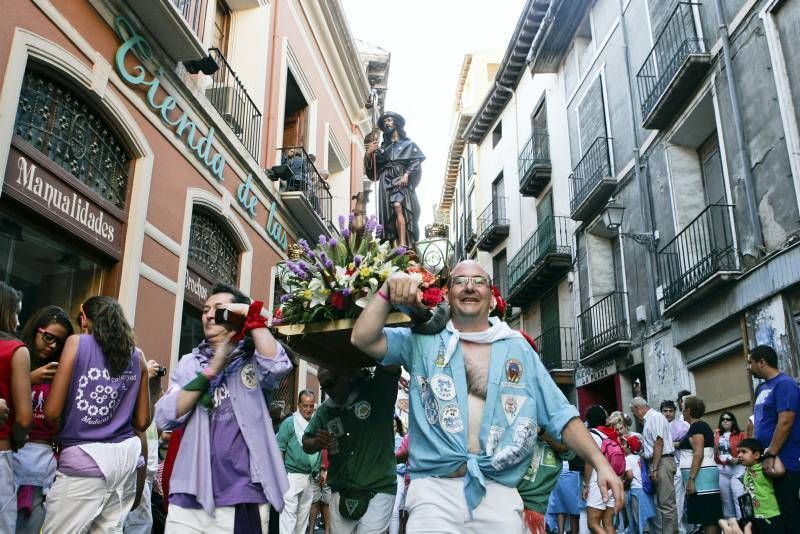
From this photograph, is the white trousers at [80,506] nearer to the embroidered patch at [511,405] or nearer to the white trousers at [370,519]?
the white trousers at [370,519]

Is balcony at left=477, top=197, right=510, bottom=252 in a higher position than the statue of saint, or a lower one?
higher

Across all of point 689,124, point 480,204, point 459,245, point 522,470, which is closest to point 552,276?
point 689,124

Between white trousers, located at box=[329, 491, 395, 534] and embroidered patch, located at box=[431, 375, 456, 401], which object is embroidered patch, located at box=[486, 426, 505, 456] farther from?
white trousers, located at box=[329, 491, 395, 534]

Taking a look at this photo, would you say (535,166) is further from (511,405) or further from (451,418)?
(451,418)

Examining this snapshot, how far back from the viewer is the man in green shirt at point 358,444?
4.59 metres

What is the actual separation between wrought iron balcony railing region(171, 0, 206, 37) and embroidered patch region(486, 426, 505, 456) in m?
7.97

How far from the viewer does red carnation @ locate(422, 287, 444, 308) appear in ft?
11.9

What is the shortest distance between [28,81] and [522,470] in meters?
6.14

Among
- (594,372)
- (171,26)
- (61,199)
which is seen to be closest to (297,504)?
(61,199)

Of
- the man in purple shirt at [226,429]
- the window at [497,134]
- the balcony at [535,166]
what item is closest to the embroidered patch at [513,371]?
the man in purple shirt at [226,429]

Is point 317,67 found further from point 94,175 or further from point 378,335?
point 378,335

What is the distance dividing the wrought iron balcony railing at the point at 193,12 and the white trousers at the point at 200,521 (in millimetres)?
7608

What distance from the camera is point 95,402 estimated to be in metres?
3.71

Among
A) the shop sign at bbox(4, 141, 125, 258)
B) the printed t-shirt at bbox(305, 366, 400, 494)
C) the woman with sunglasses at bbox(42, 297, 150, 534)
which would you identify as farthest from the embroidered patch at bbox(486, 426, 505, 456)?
the shop sign at bbox(4, 141, 125, 258)
